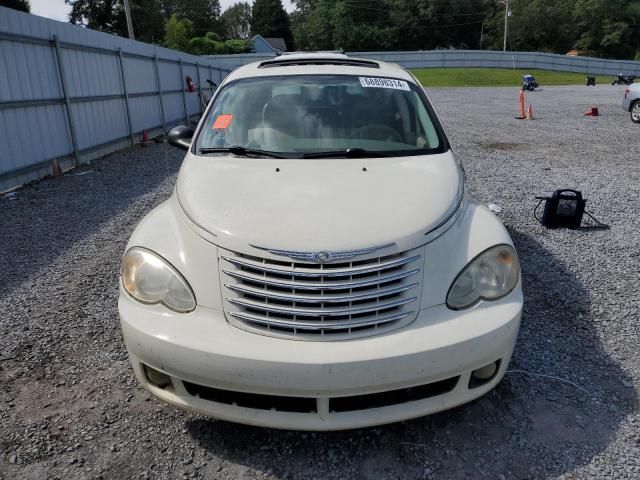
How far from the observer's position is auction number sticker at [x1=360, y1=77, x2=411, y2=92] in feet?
12.3

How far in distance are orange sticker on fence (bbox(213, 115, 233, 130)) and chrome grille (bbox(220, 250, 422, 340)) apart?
163cm

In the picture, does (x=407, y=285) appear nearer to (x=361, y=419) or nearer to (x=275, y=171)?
(x=361, y=419)

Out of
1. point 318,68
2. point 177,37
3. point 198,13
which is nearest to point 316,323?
point 318,68

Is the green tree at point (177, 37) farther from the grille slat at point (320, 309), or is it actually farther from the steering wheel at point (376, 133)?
the grille slat at point (320, 309)

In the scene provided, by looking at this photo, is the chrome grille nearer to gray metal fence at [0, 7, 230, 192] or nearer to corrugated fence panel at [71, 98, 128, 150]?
gray metal fence at [0, 7, 230, 192]

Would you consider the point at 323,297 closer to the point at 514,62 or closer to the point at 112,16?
→ the point at 514,62

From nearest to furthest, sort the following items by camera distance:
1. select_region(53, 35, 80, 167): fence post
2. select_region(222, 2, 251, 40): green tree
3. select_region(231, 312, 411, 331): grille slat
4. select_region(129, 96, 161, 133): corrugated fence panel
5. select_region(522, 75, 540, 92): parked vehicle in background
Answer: select_region(231, 312, 411, 331): grille slat → select_region(53, 35, 80, 167): fence post → select_region(129, 96, 161, 133): corrugated fence panel → select_region(522, 75, 540, 92): parked vehicle in background → select_region(222, 2, 251, 40): green tree

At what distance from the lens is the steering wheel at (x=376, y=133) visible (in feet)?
11.2

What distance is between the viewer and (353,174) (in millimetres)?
2873

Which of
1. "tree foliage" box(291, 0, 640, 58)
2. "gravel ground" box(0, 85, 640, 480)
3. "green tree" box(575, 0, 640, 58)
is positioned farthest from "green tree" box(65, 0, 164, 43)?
"gravel ground" box(0, 85, 640, 480)

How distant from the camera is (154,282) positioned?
7.94 feet

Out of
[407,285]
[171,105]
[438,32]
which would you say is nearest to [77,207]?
[407,285]

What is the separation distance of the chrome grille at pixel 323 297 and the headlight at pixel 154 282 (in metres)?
0.23

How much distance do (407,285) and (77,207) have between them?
6.15m
